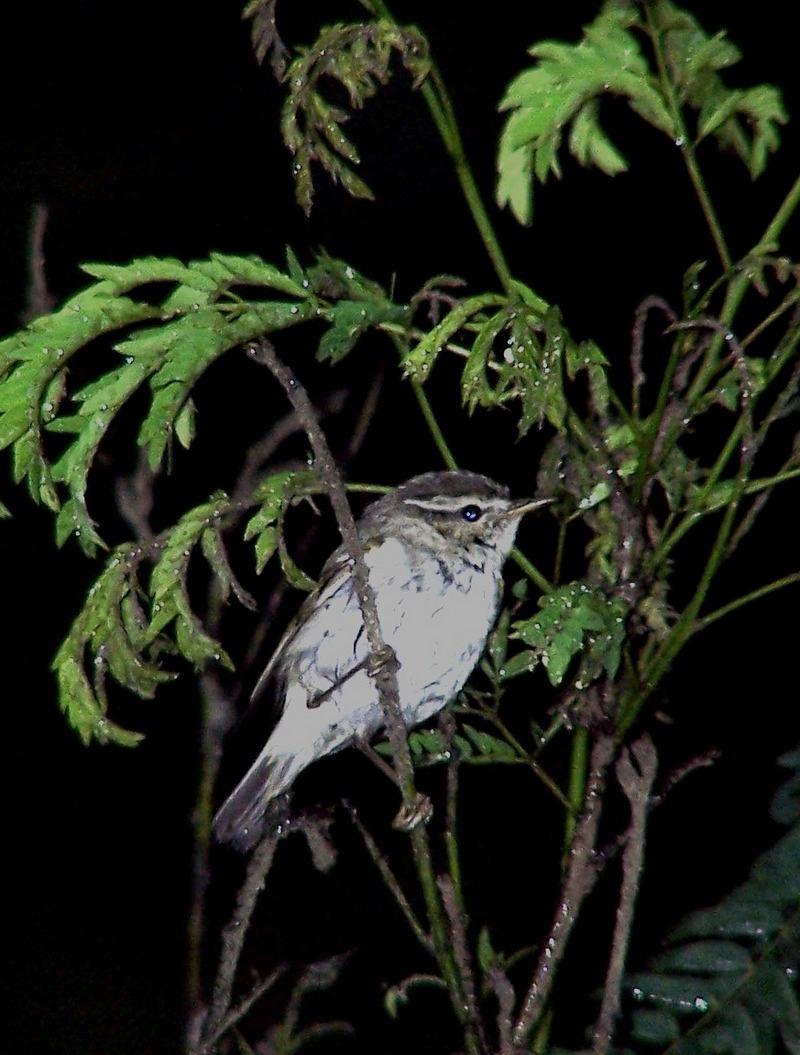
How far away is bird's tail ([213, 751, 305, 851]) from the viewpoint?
8.08 feet

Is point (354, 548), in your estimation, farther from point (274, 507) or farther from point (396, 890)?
point (396, 890)

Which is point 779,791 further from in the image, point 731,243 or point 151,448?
point 731,243

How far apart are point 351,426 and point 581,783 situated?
2.16 m

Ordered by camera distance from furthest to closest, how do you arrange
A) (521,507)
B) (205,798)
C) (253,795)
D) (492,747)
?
(253,795) < (521,507) < (205,798) < (492,747)

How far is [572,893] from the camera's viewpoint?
1266 millimetres

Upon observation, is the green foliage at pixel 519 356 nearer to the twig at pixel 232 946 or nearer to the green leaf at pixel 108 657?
the green leaf at pixel 108 657

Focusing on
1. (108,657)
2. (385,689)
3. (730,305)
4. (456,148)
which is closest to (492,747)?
(385,689)

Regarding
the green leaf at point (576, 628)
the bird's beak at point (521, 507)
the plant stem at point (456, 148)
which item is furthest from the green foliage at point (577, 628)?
the bird's beak at point (521, 507)

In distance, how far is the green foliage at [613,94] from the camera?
132 cm

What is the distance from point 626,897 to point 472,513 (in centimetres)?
123

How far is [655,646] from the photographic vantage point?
1.53 m

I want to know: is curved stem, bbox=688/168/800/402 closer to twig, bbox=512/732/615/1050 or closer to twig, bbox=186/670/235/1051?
twig, bbox=512/732/615/1050

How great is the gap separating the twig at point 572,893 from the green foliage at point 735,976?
0.20 m

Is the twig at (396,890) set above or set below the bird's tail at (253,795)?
above
